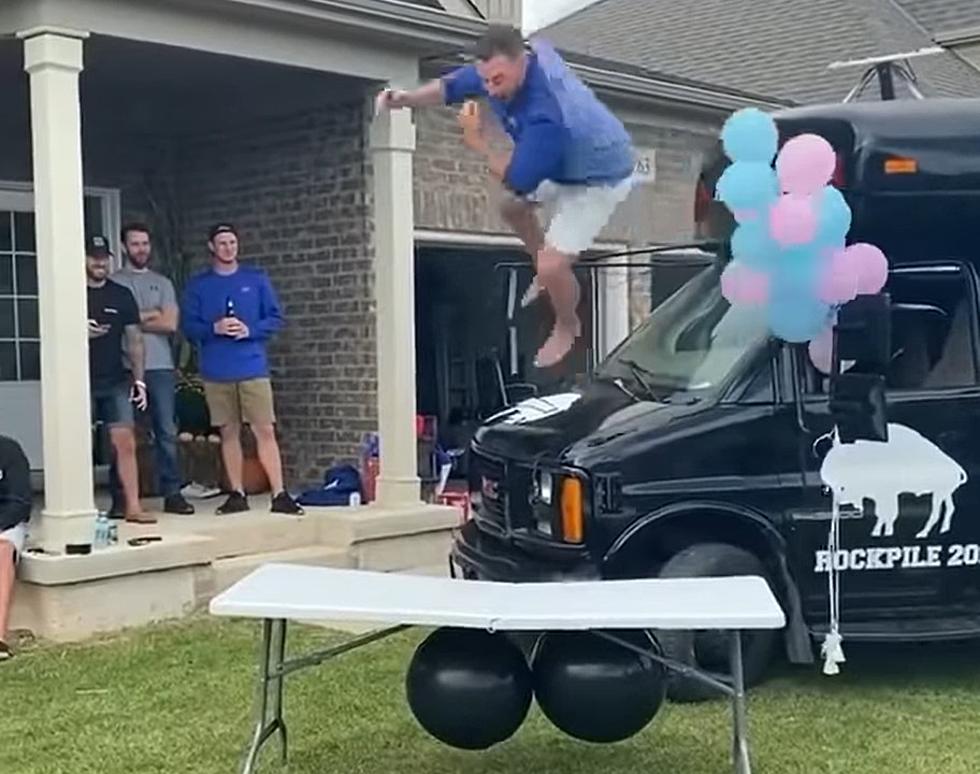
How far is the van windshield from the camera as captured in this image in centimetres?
637

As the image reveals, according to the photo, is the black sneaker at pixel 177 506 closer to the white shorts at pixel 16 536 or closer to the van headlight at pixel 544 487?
the white shorts at pixel 16 536

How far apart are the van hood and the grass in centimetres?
110

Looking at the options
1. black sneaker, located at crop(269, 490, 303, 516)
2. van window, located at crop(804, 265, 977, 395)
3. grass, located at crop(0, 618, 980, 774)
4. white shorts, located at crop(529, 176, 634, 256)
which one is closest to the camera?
white shorts, located at crop(529, 176, 634, 256)

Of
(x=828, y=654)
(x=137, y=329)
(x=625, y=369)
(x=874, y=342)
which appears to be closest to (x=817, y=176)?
(x=874, y=342)

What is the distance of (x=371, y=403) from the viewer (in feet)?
33.4

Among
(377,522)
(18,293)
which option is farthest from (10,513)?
(18,293)

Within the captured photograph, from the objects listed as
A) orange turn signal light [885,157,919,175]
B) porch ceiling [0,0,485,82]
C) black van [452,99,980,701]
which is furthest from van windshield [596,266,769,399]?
porch ceiling [0,0,485,82]

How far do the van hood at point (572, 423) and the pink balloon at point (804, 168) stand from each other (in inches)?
42.1

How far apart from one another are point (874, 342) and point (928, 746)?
1.58m

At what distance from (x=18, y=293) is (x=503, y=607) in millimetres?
7165

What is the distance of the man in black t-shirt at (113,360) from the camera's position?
842 cm

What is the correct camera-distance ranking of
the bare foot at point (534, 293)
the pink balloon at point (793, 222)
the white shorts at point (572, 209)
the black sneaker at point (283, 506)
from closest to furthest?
the white shorts at point (572, 209)
the bare foot at point (534, 293)
the pink balloon at point (793, 222)
the black sneaker at point (283, 506)

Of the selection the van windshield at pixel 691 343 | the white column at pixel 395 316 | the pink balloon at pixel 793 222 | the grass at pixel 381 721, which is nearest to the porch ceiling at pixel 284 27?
the white column at pixel 395 316

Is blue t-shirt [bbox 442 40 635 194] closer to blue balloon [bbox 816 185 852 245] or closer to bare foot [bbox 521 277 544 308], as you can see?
bare foot [bbox 521 277 544 308]
